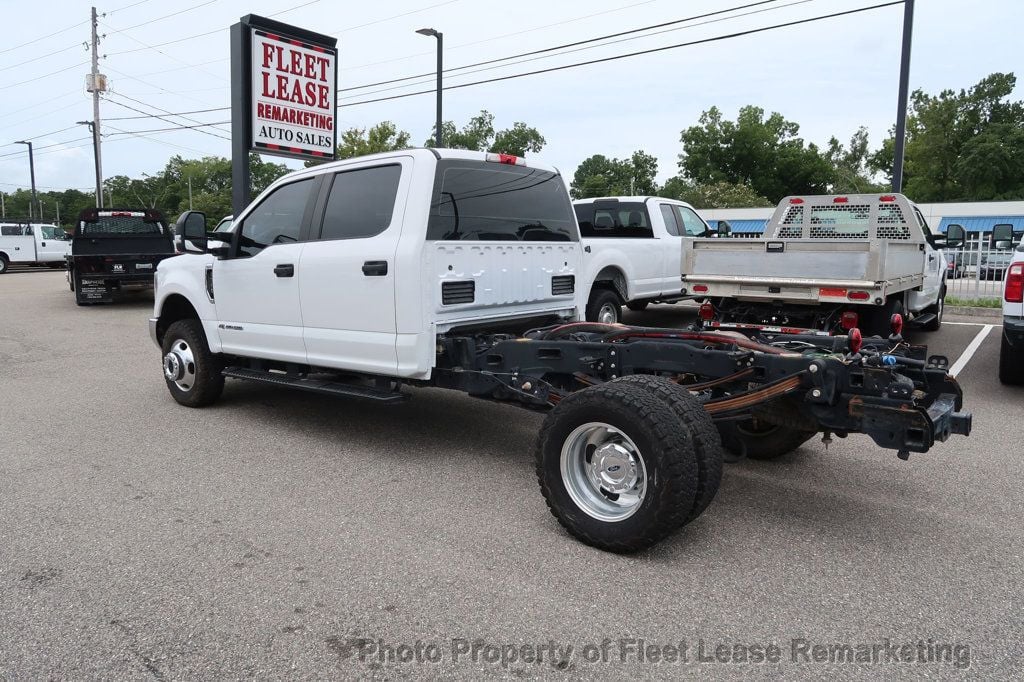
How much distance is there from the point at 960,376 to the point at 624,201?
5.01 m

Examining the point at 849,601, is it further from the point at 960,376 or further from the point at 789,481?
the point at 960,376

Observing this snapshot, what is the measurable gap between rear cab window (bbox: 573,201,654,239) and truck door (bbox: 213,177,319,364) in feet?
19.5

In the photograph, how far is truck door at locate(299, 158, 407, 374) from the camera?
4.99m

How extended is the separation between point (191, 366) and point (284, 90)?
6.03m

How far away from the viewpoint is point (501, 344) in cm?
484

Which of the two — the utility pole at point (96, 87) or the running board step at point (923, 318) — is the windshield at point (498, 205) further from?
the utility pole at point (96, 87)

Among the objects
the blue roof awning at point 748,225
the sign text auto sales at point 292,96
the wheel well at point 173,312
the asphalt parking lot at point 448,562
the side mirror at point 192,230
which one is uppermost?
the sign text auto sales at point 292,96

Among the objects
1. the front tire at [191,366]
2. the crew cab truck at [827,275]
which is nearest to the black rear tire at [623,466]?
the crew cab truck at [827,275]

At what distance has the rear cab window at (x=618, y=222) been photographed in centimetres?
1121

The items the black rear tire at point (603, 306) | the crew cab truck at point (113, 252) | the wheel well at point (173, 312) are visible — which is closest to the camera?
the wheel well at point (173, 312)

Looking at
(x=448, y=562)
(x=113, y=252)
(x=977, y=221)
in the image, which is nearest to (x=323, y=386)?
(x=448, y=562)

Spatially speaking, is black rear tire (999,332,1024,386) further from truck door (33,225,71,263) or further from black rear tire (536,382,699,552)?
truck door (33,225,71,263)

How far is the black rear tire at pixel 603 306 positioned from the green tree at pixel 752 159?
210 ft

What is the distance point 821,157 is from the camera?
71812mm
